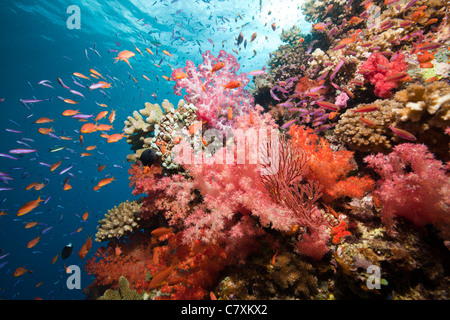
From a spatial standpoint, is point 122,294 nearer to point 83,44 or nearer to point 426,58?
point 426,58

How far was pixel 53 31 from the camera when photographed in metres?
25.0

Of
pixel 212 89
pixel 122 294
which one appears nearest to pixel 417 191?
pixel 212 89

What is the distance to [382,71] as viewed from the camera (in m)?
4.10

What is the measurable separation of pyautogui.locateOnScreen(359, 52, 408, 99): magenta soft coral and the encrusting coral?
722cm

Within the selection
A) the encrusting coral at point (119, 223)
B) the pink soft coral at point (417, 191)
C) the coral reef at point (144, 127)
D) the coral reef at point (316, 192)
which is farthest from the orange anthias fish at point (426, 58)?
the encrusting coral at point (119, 223)

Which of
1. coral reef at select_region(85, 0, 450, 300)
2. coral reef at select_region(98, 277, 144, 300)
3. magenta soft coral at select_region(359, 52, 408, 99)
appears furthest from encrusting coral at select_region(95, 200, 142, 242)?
magenta soft coral at select_region(359, 52, 408, 99)

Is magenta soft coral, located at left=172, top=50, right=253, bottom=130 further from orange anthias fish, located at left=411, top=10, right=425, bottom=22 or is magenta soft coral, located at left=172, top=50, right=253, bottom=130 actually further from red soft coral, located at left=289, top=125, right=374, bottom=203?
orange anthias fish, located at left=411, top=10, right=425, bottom=22

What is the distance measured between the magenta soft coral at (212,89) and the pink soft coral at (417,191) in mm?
3403

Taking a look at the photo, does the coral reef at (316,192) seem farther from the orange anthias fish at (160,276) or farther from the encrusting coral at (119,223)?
the encrusting coral at (119,223)

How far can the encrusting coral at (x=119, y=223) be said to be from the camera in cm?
503

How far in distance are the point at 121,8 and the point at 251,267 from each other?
99.8 ft

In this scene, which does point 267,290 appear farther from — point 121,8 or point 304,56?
point 121,8

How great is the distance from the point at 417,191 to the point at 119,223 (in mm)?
6530
